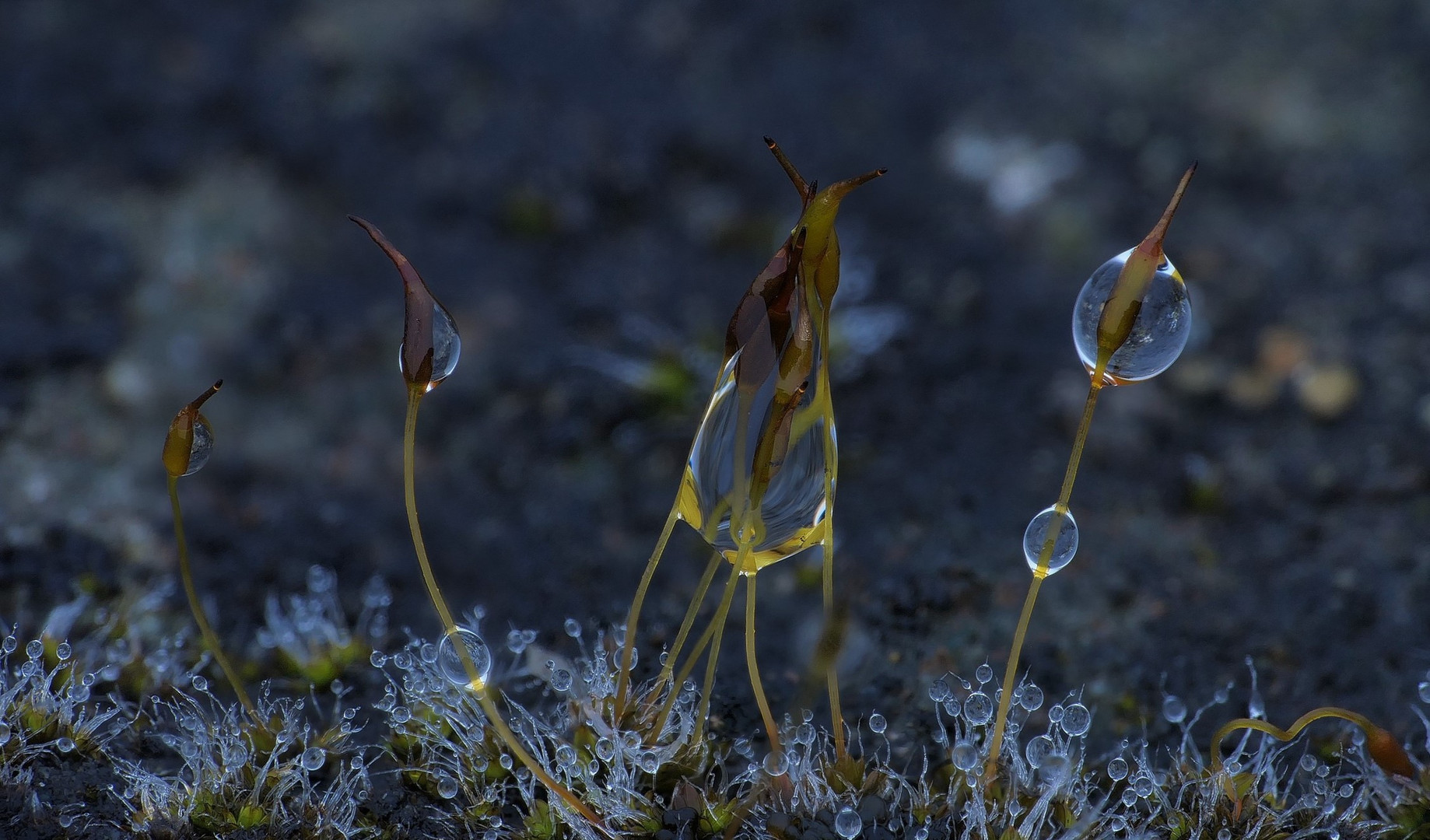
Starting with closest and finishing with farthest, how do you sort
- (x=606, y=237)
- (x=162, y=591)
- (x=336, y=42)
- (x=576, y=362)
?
(x=162, y=591) < (x=576, y=362) < (x=606, y=237) < (x=336, y=42)

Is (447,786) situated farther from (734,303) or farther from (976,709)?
(734,303)

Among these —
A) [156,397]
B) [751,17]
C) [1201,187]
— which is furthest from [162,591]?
[1201,187]

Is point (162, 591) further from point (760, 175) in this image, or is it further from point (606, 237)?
point (760, 175)

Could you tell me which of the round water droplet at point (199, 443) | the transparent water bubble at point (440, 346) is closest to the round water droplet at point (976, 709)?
the transparent water bubble at point (440, 346)

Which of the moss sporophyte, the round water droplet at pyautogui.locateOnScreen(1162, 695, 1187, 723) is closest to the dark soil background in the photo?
the round water droplet at pyautogui.locateOnScreen(1162, 695, 1187, 723)

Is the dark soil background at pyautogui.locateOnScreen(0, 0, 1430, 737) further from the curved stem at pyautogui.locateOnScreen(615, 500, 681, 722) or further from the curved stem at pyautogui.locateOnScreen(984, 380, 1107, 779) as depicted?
the curved stem at pyautogui.locateOnScreen(615, 500, 681, 722)

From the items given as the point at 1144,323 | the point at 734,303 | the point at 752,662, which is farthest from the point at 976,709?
the point at 734,303
